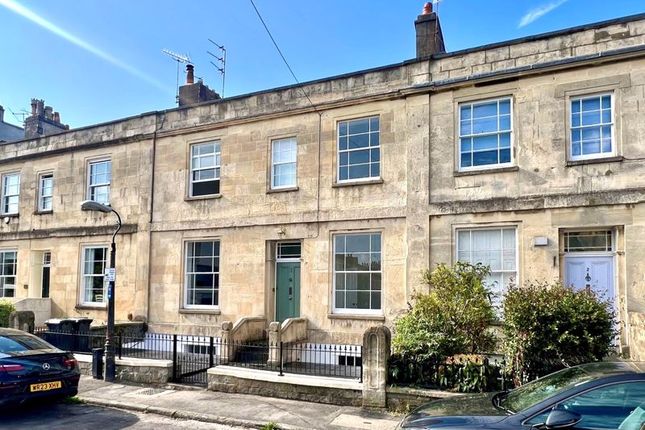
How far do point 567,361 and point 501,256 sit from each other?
4.23 metres

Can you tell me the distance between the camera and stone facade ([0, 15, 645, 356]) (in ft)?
34.9

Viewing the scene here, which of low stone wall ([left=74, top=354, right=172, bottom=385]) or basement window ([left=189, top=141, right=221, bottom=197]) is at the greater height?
basement window ([left=189, top=141, right=221, bottom=197])

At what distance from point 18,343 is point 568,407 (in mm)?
8747

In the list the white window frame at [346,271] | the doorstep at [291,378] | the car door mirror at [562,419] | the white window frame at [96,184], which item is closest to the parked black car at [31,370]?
the doorstep at [291,378]

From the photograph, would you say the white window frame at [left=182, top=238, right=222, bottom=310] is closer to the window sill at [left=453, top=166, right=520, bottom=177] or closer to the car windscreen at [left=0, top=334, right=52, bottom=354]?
the car windscreen at [left=0, top=334, right=52, bottom=354]

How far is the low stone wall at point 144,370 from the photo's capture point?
10484mm

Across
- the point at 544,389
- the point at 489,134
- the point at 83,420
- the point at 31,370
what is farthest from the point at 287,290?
the point at 544,389

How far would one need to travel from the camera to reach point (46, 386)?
8188mm

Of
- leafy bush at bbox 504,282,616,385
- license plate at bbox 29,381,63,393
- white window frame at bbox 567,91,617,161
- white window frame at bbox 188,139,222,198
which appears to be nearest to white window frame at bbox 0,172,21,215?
white window frame at bbox 188,139,222,198

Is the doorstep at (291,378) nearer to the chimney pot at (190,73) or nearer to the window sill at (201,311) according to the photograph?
the window sill at (201,311)

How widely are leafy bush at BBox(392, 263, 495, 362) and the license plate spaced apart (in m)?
5.90

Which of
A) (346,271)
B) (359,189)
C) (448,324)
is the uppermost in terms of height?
(359,189)

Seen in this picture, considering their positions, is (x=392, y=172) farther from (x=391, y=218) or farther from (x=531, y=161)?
(x=531, y=161)

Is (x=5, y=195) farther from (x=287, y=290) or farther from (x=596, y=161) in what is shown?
(x=596, y=161)
